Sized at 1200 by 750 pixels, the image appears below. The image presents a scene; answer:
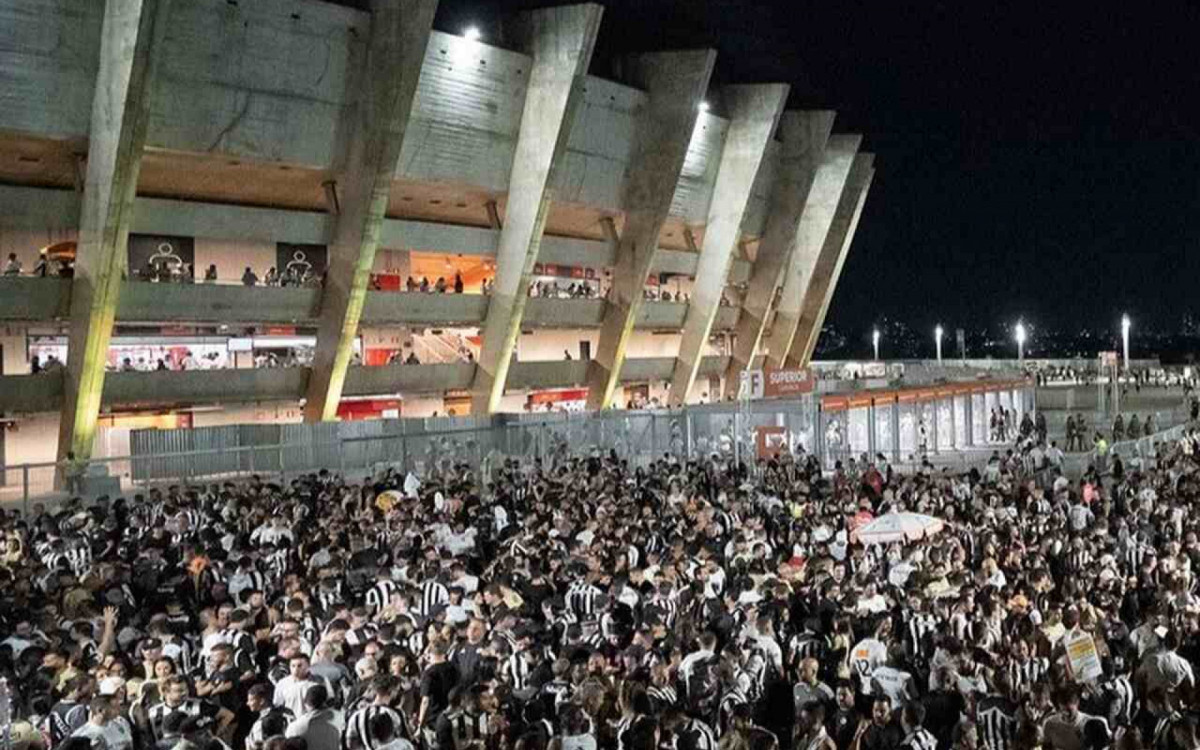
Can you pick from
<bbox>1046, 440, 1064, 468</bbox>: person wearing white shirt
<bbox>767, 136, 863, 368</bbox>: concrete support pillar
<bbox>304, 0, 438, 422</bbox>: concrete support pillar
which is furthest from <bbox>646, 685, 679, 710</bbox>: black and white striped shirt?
<bbox>767, 136, 863, 368</bbox>: concrete support pillar

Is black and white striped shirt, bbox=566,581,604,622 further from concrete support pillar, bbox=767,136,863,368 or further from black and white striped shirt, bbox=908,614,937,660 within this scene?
concrete support pillar, bbox=767,136,863,368

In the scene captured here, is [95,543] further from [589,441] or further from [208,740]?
[589,441]

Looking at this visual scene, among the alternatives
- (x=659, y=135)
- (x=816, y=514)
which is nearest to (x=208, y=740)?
(x=816, y=514)

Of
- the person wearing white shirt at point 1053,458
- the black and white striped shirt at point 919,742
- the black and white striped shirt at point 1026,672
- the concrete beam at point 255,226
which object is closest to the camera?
the black and white striped shirt at point 919,742

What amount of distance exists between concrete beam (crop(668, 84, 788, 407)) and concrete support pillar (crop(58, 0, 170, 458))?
2721 centimetres

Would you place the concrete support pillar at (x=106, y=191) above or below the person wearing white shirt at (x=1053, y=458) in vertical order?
above

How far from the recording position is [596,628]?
11242 millimetres

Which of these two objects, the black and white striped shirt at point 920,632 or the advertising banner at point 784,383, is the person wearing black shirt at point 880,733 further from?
the advertising banner at point 784,383

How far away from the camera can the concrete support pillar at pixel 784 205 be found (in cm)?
5825

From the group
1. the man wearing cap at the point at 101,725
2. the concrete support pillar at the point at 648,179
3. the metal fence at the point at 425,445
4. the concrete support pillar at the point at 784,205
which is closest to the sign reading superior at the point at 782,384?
the metal fence at the point at 425,445

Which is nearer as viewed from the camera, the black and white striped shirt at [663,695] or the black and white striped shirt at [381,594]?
the black and white striped shirt at [663,695]

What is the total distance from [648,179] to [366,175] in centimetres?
1457

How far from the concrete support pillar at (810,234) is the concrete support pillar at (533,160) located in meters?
25.0

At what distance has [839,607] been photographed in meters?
11.5
